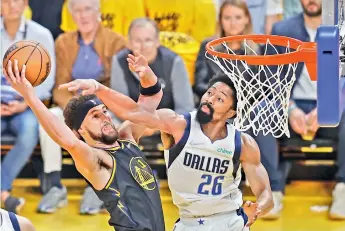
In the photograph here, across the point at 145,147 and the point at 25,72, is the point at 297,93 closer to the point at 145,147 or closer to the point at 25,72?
the point at 145,147

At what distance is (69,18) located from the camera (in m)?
8.16

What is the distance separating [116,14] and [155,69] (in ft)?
2.36

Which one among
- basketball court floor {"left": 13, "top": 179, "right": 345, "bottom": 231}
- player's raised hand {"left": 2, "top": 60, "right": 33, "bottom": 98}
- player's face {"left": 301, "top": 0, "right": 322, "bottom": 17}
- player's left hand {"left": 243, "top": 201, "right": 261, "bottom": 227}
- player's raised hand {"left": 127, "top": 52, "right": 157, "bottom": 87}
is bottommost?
basketball court floor {"left": 13, "top": 179, "right": 345, "bottom": 231}

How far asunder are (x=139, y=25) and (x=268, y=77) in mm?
1938

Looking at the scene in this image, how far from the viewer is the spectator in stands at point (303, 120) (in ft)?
24.9

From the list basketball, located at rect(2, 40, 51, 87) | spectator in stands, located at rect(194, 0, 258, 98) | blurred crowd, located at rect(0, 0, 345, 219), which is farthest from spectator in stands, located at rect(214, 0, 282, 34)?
basketball, located at rect(2, 40, 51, 87)

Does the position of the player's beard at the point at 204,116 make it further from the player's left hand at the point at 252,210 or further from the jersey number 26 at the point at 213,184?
the player's left hand at the point at 252,210

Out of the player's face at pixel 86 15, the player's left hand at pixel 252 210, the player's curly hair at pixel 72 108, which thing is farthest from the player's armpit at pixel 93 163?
the player's face at pixel 86 15

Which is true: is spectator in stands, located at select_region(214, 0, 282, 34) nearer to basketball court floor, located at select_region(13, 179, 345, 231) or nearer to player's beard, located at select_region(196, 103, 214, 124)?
basketball court floor, located at select_region(13, 179, 345, 231)

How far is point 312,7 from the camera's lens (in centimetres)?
769

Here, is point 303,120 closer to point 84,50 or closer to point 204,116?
point 84,50

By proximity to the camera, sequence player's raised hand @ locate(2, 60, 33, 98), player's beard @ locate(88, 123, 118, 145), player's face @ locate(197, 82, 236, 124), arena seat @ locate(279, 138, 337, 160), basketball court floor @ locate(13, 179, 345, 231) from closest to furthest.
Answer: player's raised hand @ locate(2, 60, 33, 98) < player's beard @ locate(88, 123, 118, 145) < player's face @ locate(197, 82, 236, 124) < basketball court floor @ locate(13, 179, 345, 231) < arena seat @ locate(279, 138, 337, 160)

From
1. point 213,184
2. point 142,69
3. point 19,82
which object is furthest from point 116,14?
point 19,82

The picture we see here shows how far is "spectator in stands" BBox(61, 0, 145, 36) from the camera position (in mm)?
8062
